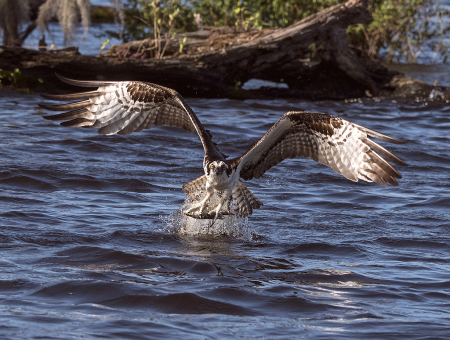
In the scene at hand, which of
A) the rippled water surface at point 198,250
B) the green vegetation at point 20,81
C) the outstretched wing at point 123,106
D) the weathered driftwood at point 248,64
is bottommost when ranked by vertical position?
the rippled water surface at point 198,250

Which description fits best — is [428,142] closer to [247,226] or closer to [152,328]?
[247,226]

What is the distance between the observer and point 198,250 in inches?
240

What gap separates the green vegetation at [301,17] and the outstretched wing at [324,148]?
317 inches

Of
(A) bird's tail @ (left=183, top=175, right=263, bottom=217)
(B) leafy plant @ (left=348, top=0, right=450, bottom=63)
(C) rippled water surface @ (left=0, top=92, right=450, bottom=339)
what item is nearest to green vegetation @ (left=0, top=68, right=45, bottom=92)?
(C) rippled water surface @ (left=0, top=92, right=450, bottom=339)

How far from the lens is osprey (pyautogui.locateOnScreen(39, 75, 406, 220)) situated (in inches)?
235

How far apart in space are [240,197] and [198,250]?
30.1 inches

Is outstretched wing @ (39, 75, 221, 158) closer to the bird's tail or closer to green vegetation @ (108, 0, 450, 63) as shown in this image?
the bird's tail

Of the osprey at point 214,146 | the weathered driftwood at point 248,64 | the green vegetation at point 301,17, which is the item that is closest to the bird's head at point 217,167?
the osprey at point 214,146

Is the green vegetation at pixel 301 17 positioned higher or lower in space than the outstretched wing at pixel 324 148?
higher

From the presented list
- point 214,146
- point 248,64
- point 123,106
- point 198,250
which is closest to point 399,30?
point 248,64

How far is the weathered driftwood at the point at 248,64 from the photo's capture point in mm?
11477

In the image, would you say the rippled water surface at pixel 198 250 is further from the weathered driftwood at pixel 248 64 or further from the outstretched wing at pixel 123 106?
the weathered driftwood at pixel 248 64

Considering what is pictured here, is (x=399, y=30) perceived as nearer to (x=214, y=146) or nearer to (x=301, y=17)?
(x=301, y=17)

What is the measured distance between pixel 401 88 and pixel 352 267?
876cm
